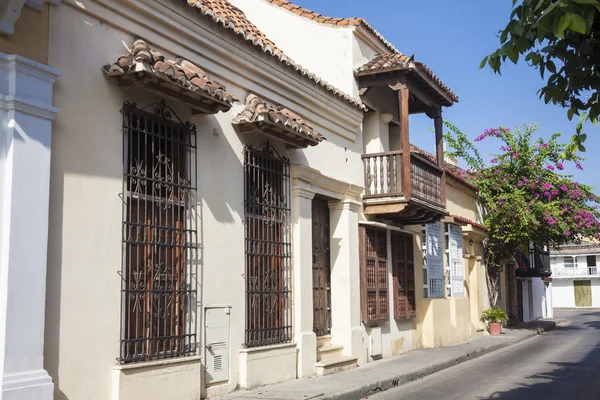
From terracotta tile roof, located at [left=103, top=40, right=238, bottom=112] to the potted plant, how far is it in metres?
15.2

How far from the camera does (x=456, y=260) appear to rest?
18.7 m

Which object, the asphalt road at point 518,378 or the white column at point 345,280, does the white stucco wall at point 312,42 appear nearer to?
the white column at point 345,280

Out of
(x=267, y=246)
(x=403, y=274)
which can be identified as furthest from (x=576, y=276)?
(x=267, y=246)

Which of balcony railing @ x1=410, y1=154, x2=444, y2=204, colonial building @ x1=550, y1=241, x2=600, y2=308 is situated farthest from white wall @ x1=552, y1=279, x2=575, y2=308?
balcony railing @ x1=410, y1=154, x2=444, y2=204

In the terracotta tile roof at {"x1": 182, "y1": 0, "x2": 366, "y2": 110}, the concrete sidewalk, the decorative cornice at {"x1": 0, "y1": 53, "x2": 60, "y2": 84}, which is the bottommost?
the concrete sidewalk

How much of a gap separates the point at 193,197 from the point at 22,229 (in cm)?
264

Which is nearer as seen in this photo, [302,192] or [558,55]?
[558,55]

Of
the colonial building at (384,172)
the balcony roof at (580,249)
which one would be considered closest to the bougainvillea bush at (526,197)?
the colonial building at (384,172)

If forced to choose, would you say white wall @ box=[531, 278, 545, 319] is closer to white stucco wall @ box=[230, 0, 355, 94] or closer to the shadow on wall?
the shadow on wall

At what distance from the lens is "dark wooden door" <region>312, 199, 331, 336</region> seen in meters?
A: 11.7

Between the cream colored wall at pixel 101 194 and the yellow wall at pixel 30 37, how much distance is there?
148mm

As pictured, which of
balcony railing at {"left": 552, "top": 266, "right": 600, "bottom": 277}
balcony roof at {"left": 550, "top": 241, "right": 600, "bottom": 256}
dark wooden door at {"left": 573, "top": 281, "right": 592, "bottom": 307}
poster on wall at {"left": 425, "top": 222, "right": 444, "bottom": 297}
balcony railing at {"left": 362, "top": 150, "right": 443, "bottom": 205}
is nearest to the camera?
balcony railing at {"left": 362, "top": 150, "right": 443, "bottom": 205}

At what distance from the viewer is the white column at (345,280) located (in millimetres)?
11945

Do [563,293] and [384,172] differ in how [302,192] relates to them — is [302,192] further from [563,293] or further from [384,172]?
[563,293]
